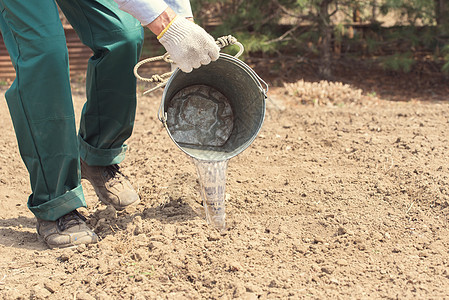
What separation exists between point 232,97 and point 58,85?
895 mm

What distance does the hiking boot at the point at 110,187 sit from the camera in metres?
2.52

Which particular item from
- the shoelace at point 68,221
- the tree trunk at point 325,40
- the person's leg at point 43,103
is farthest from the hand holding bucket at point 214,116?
the tree trunk at point 325,40

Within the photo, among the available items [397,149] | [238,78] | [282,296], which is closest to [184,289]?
[282,296]

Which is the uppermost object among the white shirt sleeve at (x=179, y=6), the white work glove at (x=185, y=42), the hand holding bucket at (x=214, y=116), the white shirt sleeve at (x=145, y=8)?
the white shirt sleeve at (x=145, y=8)

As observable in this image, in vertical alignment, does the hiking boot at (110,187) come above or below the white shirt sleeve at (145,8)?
below

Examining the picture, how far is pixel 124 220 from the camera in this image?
2.37 m

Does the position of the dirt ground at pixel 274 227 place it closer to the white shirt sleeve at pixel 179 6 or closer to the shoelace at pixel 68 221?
the shoelace at pixel 68 221

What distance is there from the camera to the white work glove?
6.31 ft

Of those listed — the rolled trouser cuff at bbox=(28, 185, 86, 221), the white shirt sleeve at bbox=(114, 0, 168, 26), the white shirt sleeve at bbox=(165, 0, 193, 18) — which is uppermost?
the white shirt sleeve at bbox=(114, 0, 168, 26)

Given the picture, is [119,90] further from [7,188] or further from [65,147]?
[7,188]

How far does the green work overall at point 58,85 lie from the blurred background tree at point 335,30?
2.92 metres

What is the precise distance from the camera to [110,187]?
8.27 ft

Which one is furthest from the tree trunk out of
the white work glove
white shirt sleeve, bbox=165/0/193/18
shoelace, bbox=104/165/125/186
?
the white work glove

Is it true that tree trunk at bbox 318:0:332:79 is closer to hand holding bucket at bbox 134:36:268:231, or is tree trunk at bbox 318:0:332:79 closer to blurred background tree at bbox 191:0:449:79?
blurred background tree at bbox 191:0:449:79
